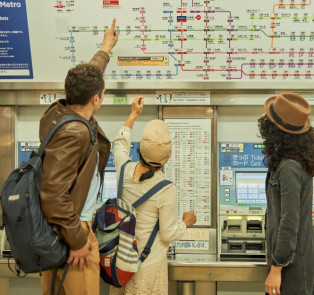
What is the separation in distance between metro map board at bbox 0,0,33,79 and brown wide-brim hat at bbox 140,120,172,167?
5.05 ft

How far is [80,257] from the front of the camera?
2088 mm

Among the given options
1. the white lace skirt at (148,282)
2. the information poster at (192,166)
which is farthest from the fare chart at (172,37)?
the white lace skirt at (148,282)

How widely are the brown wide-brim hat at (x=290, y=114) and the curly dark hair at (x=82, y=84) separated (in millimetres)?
947

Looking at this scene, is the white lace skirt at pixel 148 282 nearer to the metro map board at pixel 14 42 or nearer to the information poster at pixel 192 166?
the information poster at pixel 192 166

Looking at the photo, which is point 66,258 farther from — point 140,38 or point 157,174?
point 140,38

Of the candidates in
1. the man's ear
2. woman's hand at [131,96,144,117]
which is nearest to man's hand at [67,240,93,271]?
the man's ear

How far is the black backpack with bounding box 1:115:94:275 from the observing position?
194 cm

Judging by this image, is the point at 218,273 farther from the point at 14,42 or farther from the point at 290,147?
the point at 14,42

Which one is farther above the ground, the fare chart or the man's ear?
the fare chart

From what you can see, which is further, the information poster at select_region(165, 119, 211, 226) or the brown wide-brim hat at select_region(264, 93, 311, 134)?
the information poster at select_region(165, 119, 211, 226)

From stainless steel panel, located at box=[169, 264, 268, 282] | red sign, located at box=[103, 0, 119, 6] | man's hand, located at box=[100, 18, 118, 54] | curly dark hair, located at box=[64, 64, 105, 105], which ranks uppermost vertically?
red sign, located at box=[103, 0, 119, 6]

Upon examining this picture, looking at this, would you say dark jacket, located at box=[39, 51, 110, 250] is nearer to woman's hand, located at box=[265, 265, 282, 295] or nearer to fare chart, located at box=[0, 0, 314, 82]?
woman's hand, located at box=[265, 265, 282, 295]

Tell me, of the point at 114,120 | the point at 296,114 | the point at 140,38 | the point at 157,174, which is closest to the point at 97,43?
the point at 140,38

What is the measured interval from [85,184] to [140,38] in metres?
1.60
